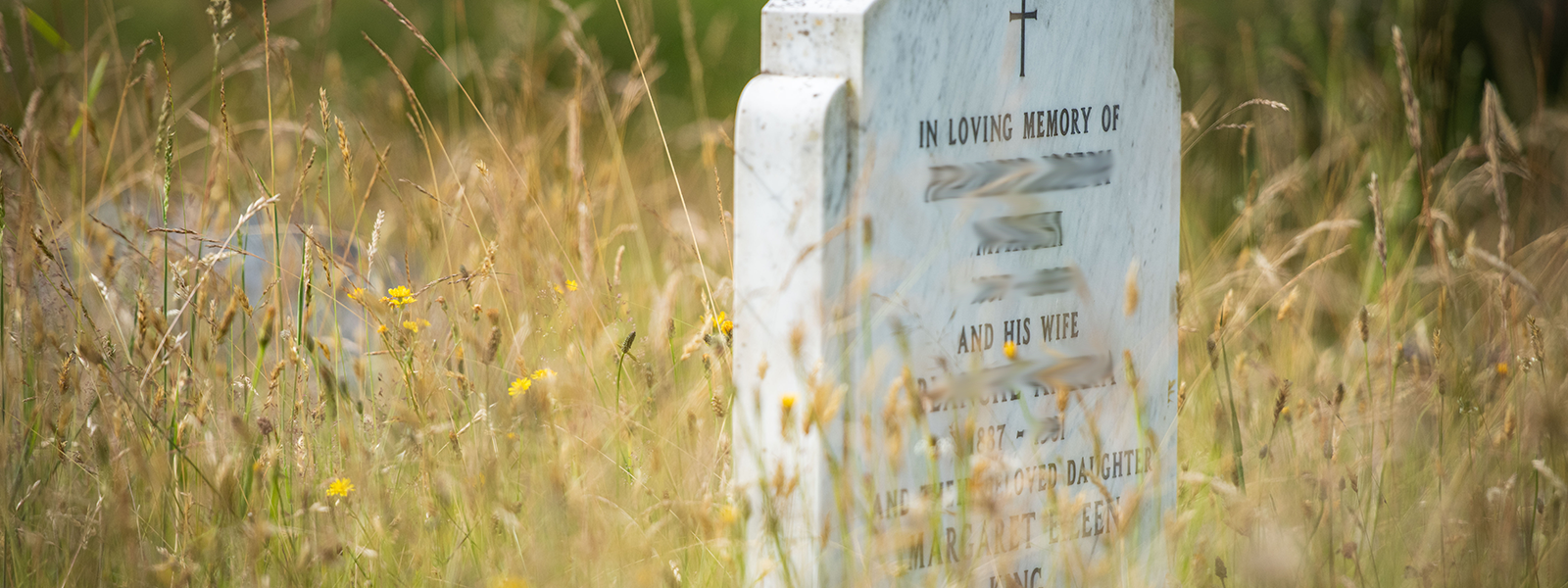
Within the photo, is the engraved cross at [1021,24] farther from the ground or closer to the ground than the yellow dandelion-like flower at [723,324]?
farther from the ground

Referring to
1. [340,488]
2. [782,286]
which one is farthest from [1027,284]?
[340,488]

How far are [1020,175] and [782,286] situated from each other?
1.53ft

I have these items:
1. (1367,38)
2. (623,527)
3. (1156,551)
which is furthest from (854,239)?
(1367,38)

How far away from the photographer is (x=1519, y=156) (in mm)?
1923

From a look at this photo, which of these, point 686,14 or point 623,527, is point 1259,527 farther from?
point 686,14

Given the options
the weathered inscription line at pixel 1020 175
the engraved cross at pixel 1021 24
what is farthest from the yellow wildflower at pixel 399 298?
the engraved cross at pixel 1021 24

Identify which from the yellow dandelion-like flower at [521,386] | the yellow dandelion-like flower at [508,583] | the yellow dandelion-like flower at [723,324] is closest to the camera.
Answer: the yellow dandelion-like flower at [508,583]

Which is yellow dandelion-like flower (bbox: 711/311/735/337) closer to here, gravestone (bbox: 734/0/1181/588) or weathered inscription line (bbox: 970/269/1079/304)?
gravestone (bbox: 734/0/1181/588)

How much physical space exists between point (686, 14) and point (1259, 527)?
1513 millimetres

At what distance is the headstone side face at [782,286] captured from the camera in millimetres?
1580

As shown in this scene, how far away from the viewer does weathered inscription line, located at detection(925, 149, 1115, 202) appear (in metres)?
1.72

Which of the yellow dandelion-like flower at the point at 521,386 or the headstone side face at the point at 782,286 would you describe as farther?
the yellow dandelion-like flower at the point at 521,386

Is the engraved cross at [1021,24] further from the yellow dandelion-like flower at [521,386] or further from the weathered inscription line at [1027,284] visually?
the yellow dandelion-like flower at [521,386]

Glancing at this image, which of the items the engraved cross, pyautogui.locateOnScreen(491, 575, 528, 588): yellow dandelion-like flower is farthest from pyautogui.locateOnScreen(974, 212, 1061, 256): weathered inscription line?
pyautogui.locateOnScreen(491, 575, 528, 588): yellow dandelion-like flower
